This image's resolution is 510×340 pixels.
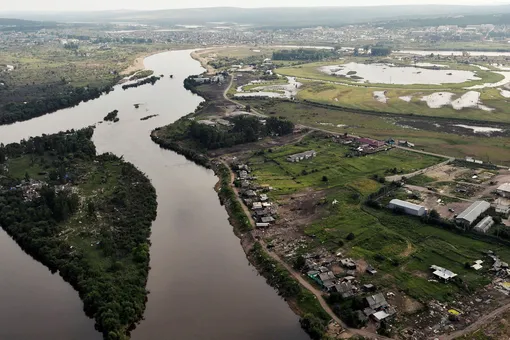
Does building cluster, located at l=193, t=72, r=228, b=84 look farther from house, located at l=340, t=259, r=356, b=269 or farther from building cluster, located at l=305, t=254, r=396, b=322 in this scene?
house, located at l=340, t=259, r=356, b=269

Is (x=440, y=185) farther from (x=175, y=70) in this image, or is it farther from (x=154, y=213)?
(x=175, y=70)

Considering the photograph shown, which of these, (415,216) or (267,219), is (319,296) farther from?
(415,216)

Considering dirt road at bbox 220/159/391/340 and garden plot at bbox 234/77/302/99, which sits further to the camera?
garden plot at bbox 234/77/302/99

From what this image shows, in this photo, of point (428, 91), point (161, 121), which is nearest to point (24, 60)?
point (161, 121)

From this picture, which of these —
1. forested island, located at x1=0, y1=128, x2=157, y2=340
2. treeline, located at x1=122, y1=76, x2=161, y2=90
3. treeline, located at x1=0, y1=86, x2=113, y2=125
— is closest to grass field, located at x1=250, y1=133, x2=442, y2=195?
forested island, located at x1=0, y1=128, x2=157, y2=340

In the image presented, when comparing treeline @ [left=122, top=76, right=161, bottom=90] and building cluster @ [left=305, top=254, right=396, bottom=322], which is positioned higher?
treeline @ [left=122, top=76, right=161, bottom=90]

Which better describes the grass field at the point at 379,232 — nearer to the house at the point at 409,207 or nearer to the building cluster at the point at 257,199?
the house at the point at 409,207

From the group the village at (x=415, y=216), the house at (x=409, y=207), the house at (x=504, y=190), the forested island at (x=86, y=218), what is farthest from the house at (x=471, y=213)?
the forested island at (x=86, y=218)
